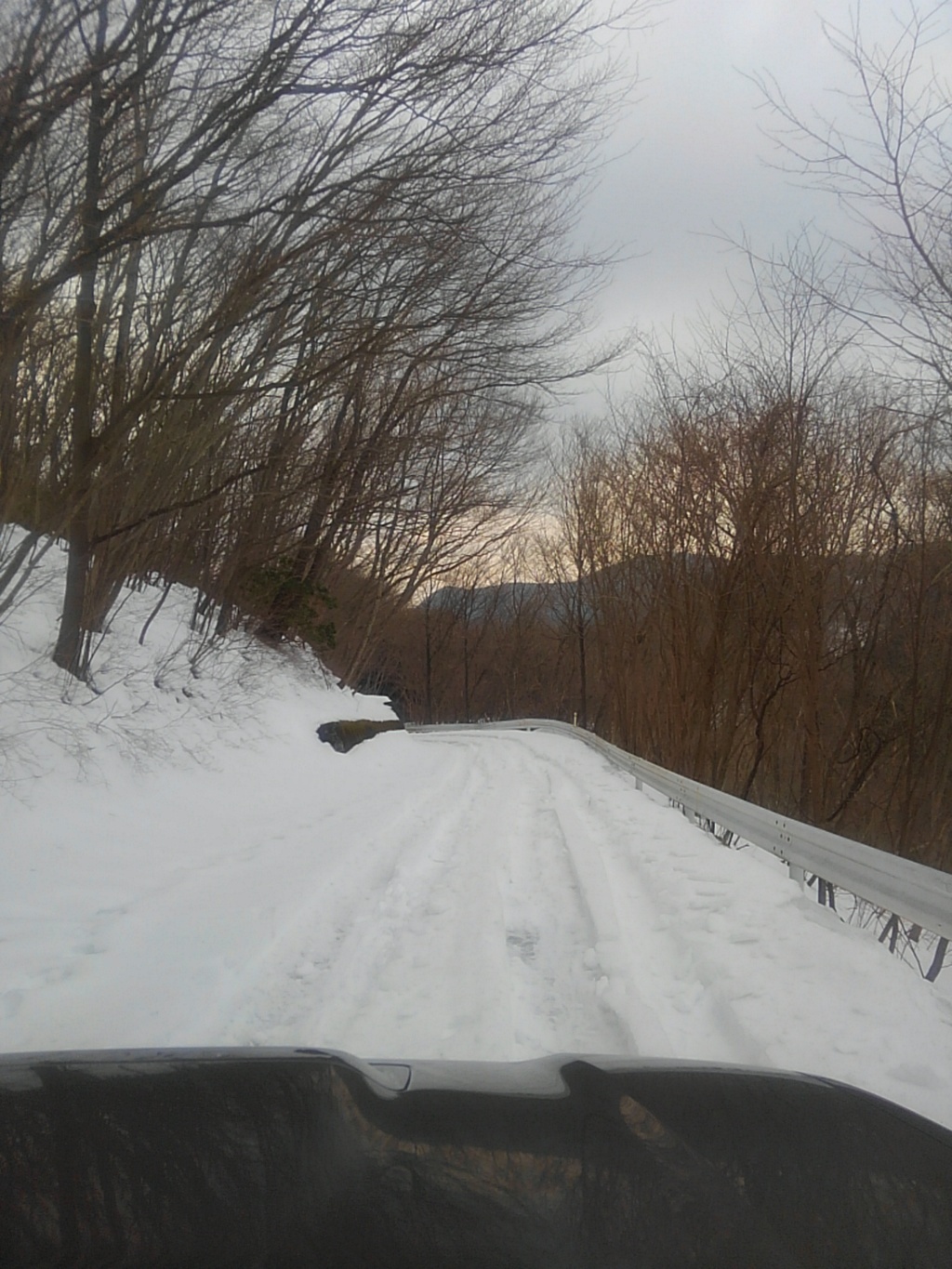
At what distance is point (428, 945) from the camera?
5.77m

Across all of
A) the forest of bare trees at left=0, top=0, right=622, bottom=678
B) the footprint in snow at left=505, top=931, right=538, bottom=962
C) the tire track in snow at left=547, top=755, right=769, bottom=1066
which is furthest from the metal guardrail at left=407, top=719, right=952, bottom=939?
the forest of bare trees at left=0, top=0, right=622, bottom=678

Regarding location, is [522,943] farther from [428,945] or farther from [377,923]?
[377,923]

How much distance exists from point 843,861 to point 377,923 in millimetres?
A: 3040

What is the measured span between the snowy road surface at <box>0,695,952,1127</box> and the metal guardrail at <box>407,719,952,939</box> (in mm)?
315

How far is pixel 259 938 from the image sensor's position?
577 centimetres

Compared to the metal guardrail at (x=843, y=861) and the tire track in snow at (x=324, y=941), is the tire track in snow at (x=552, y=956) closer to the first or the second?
the tire track in snow at (x=324, y=941)

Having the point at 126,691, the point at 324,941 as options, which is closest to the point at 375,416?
the point at 126,691

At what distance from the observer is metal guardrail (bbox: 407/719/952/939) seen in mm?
4688

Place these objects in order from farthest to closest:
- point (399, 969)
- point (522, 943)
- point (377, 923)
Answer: point (377, 923), point (522, 943), point (399, 969)

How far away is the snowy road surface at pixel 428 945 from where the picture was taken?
427 cm

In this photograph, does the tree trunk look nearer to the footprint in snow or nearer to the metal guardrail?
the footprint in snow

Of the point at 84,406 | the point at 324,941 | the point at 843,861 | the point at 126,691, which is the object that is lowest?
the point at 324,941

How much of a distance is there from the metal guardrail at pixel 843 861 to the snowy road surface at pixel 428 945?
0.32 metres

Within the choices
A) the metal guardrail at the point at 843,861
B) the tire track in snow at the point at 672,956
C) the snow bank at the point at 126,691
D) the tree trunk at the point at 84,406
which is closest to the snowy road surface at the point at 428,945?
the tire track in snow at the point at 672,956
